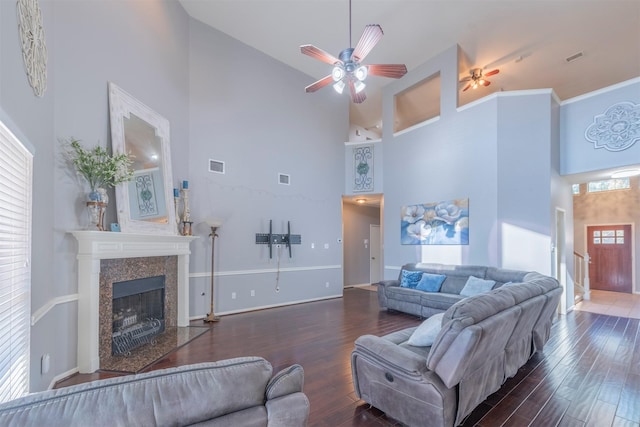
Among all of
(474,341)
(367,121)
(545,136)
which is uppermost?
(367,121)

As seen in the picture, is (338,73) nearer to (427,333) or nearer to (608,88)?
(427,333)

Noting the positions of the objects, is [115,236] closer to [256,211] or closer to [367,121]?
[256,211]

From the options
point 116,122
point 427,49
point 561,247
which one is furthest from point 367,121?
point 116,122

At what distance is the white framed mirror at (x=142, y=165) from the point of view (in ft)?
11.3

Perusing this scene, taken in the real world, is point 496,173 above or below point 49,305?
above

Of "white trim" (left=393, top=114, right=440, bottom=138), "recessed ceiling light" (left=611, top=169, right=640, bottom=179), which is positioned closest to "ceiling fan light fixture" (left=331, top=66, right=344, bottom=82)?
"white trim" (left=393, top=114, right=440, bottom=138)

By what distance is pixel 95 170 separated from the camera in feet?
9.77

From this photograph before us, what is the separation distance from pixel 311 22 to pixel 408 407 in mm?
5878

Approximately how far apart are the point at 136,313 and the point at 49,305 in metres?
1.42

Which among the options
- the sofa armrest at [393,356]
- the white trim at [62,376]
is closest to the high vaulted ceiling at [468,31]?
the sofa armrest at [393,356]

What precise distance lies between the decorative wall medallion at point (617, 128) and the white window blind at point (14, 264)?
7.02 m

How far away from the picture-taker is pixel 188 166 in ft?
16.2

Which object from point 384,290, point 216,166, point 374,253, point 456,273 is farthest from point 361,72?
point 374,253

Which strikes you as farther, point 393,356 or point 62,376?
point 62,376
